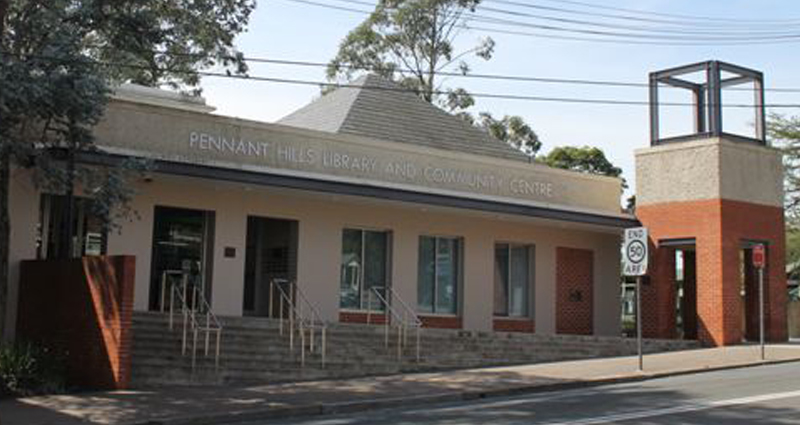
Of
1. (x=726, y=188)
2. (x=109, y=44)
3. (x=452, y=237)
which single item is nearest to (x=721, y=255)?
(x=726, y=188)

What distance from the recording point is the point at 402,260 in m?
24.8

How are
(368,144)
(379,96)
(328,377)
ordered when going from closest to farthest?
(328,377), (368,144), (379,96)

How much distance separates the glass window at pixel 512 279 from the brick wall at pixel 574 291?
0.98m

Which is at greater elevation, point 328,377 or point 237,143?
point 237,143

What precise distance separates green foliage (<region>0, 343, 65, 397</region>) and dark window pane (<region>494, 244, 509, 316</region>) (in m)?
13.3

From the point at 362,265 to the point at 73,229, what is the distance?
7.21 metres

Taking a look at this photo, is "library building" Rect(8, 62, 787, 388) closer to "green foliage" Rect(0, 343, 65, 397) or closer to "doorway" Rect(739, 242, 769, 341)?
"doorway" Rect(739, 242, 769, 341)

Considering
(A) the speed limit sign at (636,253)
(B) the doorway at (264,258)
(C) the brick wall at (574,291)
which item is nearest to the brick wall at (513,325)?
(C) the brick wall at (574,291)

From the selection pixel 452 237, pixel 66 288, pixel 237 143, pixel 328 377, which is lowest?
pixel 328 377

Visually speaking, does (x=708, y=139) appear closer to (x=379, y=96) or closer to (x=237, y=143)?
(x=379, y=96)

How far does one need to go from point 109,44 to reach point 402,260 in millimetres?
10016

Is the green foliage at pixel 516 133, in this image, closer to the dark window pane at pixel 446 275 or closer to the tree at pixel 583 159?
the tree at pixel 583 159

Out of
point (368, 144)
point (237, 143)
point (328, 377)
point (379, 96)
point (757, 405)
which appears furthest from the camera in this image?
point (379, 96)

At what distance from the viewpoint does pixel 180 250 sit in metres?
21.7
